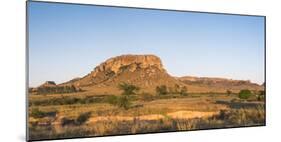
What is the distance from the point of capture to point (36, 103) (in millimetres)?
2219

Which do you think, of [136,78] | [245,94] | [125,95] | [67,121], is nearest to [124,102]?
[125,95]

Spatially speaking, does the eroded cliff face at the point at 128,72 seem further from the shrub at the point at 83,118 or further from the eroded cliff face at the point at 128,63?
the shrub at the point at 83,118

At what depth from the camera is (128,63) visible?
7.88 ft

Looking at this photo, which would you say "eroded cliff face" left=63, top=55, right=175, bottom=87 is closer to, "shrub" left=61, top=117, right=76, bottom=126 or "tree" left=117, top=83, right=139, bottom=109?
"tree" left=117, top=83, right=139, bottom=109

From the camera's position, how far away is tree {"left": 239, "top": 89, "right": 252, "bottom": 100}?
104 inches

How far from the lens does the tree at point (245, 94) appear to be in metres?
2.65

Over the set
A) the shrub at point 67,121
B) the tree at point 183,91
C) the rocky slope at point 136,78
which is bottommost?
the shrub at point 67,121

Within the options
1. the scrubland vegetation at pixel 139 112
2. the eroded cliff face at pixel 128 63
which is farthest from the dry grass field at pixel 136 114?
the eroded cliff face at pixel 128 63

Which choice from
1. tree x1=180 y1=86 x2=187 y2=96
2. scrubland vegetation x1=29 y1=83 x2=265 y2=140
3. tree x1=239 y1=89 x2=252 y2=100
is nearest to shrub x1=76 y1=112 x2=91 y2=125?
scrubland vegetation x1=29 y1=83 x2=265 y2=140

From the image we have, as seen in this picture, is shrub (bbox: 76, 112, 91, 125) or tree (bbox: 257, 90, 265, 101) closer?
shrub (bbox: 76, 112, 91, 125)

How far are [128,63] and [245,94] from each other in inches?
32.5

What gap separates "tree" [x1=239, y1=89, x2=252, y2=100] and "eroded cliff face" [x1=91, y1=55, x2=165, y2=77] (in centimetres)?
58

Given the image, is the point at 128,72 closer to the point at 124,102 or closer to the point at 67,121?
the point at 124,102
